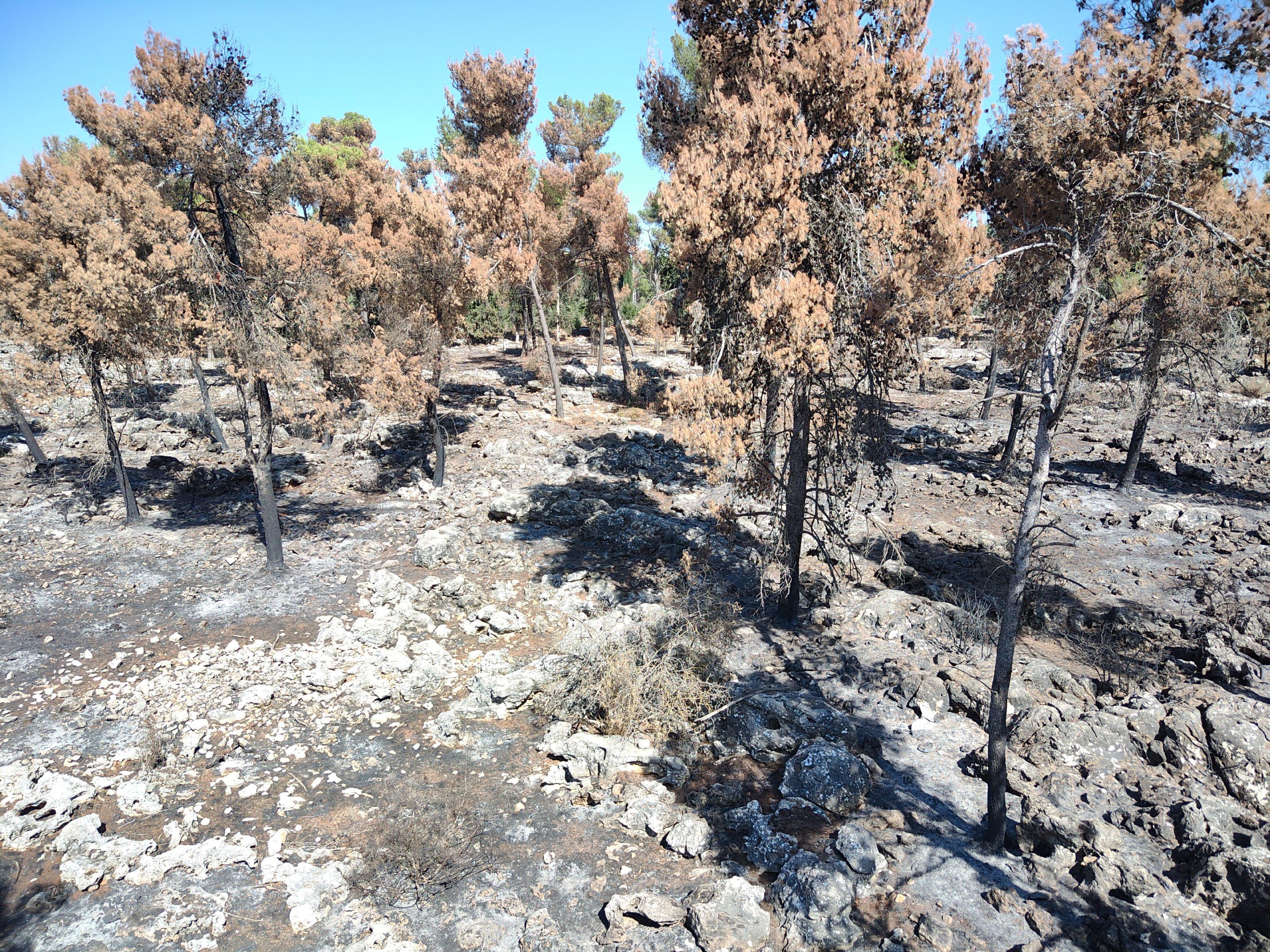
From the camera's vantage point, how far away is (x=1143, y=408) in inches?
603

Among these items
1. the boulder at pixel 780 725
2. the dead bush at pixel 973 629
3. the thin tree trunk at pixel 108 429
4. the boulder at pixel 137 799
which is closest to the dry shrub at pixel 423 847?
the boulder at pixel 137 799

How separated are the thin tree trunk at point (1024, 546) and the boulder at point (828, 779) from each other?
123 cm

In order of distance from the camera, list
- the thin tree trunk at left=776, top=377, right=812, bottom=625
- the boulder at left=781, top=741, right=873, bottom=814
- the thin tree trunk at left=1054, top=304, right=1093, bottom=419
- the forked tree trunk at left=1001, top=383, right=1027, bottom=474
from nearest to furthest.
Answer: the thin tree trunk at left=1054, top=304, right=1093, bottom=419 < the boulder at left=781, top=741, right=873, bottom=814 < the thin tree trunk at left=776, top=377, right=812, bottom=625 < the forked tree trunk at left=1001, top=383, right=1027, bottom=474

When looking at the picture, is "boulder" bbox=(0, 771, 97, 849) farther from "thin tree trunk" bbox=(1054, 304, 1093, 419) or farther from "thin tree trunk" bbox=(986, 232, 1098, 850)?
"thin tree trunk" bbox=(1054, 304, 1093, 419)

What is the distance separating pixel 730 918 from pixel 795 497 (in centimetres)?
603

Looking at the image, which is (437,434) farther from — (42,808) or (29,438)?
(29,438)

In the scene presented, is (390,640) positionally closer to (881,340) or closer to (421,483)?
(421,483)

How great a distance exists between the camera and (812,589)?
1176 centimetres

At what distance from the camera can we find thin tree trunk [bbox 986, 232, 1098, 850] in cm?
563

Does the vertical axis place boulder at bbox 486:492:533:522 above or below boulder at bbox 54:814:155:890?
above

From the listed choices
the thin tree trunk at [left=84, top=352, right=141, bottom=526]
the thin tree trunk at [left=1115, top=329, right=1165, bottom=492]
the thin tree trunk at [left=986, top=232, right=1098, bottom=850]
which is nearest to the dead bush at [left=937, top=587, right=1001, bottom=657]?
the thin tree trunk at [left=986, top=232, right=1098, bottom=850]

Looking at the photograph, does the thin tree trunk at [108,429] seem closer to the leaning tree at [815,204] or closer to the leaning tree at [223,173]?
the leaning tree at [223,173]

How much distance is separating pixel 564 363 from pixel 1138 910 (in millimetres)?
27707

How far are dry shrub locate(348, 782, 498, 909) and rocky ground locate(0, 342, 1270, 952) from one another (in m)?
0.04
